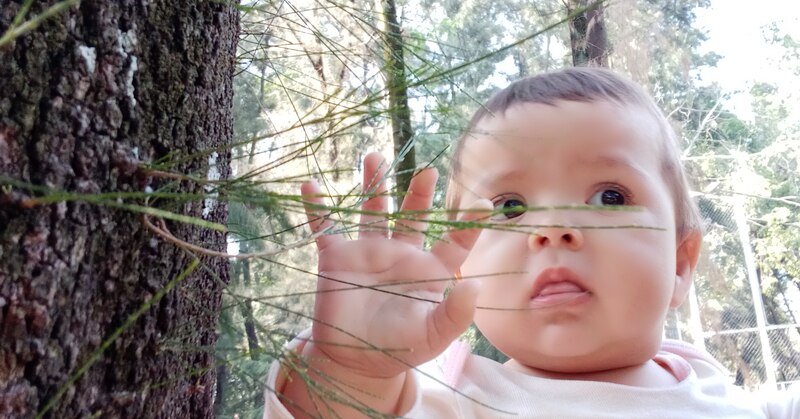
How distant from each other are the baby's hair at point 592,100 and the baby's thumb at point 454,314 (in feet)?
1.38

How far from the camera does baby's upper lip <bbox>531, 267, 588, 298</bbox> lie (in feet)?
3.15

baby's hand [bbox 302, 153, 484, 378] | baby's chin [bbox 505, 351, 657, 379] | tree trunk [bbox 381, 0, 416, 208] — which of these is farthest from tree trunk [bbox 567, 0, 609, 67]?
baby's hand [bbox 302, 153, 484, 378]

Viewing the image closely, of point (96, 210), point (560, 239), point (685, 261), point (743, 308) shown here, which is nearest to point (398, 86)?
point (96, 210)

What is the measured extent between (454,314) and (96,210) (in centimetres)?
34

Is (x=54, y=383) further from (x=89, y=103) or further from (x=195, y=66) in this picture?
(x=195, y=66)

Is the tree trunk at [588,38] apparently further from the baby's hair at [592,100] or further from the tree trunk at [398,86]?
the tree trunk at [398,86]

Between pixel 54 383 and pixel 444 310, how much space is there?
36cm

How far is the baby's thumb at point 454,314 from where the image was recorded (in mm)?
673

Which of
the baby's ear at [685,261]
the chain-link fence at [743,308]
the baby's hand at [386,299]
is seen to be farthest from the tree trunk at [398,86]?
the chain-link fence at [743,308]

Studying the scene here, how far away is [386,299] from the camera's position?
2.37ft

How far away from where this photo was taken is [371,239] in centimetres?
76

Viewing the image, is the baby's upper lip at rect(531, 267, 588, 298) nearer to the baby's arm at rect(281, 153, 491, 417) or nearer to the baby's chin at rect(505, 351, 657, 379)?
the baby's chin at rect(505, 351, 657, 379)

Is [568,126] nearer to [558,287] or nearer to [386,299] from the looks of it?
[558,287]

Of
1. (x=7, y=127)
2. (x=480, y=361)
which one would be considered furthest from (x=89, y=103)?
(x=480, y=361)
